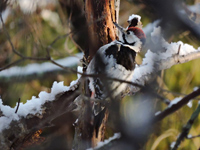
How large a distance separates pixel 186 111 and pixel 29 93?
71.9 inches

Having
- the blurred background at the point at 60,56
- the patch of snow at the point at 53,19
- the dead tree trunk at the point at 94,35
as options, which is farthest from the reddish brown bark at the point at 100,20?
the patch of snow at the point at 53,19

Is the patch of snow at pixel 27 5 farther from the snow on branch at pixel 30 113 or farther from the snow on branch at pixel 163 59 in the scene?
the snow on branch at pixel 163 59

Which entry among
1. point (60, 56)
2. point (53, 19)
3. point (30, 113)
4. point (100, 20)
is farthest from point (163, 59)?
point (53, 19)

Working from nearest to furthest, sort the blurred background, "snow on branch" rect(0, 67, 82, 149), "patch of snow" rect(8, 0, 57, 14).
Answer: "snow on branch" rect(0, 67, 82, 149) → "patch of snow" rect(8, 0, 57, 14) → the blurred background

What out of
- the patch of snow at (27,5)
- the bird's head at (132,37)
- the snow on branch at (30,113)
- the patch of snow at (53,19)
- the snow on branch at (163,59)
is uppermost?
the patch of snow at (53,19)

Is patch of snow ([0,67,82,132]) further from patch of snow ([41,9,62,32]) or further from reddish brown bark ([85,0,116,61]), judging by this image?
patch of snow ([41,9,62,32])

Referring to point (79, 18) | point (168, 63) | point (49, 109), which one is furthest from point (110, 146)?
point (79, 18)

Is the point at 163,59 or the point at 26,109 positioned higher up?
the point at 163,59

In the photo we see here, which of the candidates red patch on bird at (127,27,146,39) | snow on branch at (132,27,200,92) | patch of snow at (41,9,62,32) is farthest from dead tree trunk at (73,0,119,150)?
patch of snow at (41,9,62,32)

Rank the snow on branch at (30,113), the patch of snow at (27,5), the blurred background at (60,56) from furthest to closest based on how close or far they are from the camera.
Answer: the blurred background at (60,56) → the patch of snow at (27,5) → the snow on branch at (30,113)

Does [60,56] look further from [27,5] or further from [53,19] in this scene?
[53,19]

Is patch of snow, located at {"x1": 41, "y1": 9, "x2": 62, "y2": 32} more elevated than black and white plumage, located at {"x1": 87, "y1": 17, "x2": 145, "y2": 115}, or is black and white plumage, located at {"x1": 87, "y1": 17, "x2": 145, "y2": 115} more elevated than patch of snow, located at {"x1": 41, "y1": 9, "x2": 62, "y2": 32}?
patch of snow, located at {"x1": 41, "y1": 9, "x2": 62, "y2": 32}

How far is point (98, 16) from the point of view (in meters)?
1.47

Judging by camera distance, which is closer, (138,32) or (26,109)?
(26,109)
